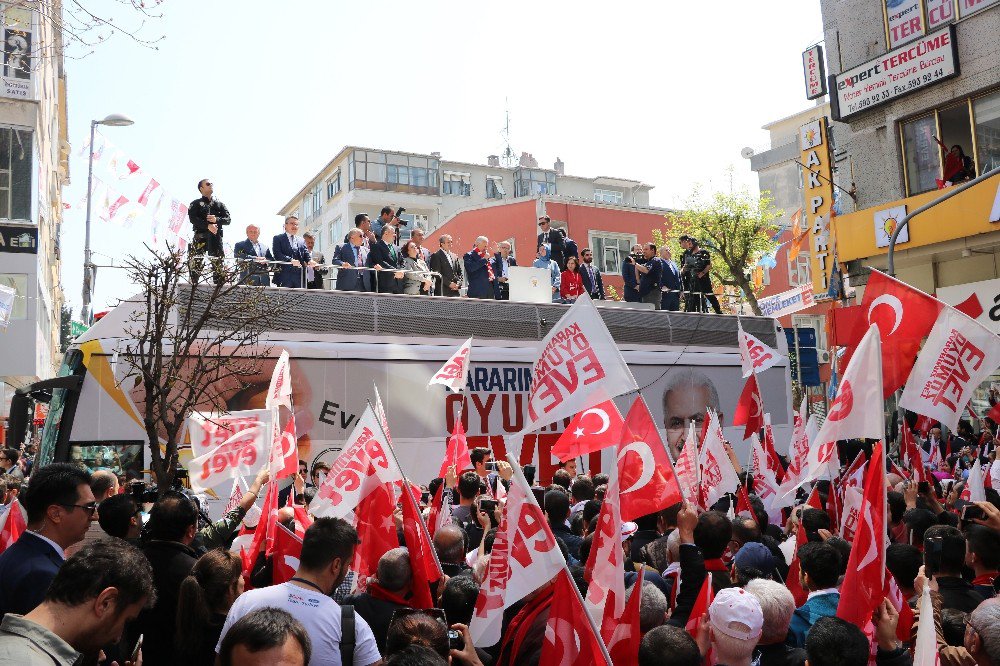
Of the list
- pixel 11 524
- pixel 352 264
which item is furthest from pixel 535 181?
pixel 11 524

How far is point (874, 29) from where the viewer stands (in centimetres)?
2194

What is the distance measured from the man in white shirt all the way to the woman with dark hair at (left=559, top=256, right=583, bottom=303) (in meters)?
13.4

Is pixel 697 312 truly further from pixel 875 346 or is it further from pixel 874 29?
pixel 875 346

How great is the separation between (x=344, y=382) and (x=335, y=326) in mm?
892

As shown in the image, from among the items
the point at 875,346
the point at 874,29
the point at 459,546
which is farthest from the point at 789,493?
the point at 874,29

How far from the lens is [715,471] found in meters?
8.91

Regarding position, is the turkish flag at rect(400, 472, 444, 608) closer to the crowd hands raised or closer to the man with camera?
the crowd hands raised

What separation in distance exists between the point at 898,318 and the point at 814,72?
1779 cm

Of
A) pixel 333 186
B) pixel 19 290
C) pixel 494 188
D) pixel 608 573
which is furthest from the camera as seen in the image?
pixel 494 188

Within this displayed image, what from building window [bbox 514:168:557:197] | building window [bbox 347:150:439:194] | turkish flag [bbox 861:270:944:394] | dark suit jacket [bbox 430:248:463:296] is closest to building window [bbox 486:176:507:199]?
building window [bbox 514:168:557:197]

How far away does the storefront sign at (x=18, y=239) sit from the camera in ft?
82.1

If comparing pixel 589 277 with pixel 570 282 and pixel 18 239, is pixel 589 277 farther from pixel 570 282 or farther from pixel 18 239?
pixel 18 239

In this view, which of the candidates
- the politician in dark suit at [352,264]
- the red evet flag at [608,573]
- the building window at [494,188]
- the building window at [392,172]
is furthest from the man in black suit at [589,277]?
the building window at [494,188]

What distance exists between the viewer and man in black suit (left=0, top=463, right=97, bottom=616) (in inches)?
157
